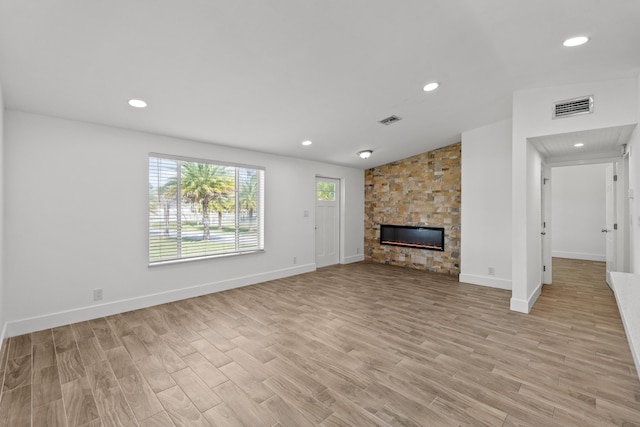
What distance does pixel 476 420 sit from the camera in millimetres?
1815

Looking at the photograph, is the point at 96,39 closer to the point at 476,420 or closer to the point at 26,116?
the point at 26,116

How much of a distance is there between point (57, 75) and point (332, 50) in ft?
7.76

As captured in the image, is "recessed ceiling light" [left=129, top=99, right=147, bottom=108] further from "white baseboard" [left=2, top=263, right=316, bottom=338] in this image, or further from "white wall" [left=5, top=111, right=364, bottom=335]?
"white baseboard" [left=2, top=263, right=316, bottom=338]

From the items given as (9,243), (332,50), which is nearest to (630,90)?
(332,50)

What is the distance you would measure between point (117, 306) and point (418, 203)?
18.4ft

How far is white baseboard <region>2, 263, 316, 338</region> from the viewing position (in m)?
3.08

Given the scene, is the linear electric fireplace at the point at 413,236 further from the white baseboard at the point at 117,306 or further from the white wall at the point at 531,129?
the white baseboard at the point at 117,306

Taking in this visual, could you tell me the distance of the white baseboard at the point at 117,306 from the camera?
308 cm

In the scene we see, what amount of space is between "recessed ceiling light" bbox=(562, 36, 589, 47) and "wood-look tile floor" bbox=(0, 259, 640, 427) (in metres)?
2.80

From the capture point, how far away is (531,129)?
145 inches

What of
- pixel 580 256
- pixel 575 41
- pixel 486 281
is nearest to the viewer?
pixel 575 41

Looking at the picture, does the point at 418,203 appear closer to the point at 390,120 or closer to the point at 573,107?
the point at 390,120

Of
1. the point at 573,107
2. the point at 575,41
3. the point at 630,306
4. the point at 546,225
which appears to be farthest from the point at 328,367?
the point at 546,225

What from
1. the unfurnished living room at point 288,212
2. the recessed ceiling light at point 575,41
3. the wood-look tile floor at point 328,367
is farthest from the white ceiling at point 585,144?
the wood-look tile floor at point 328,367
